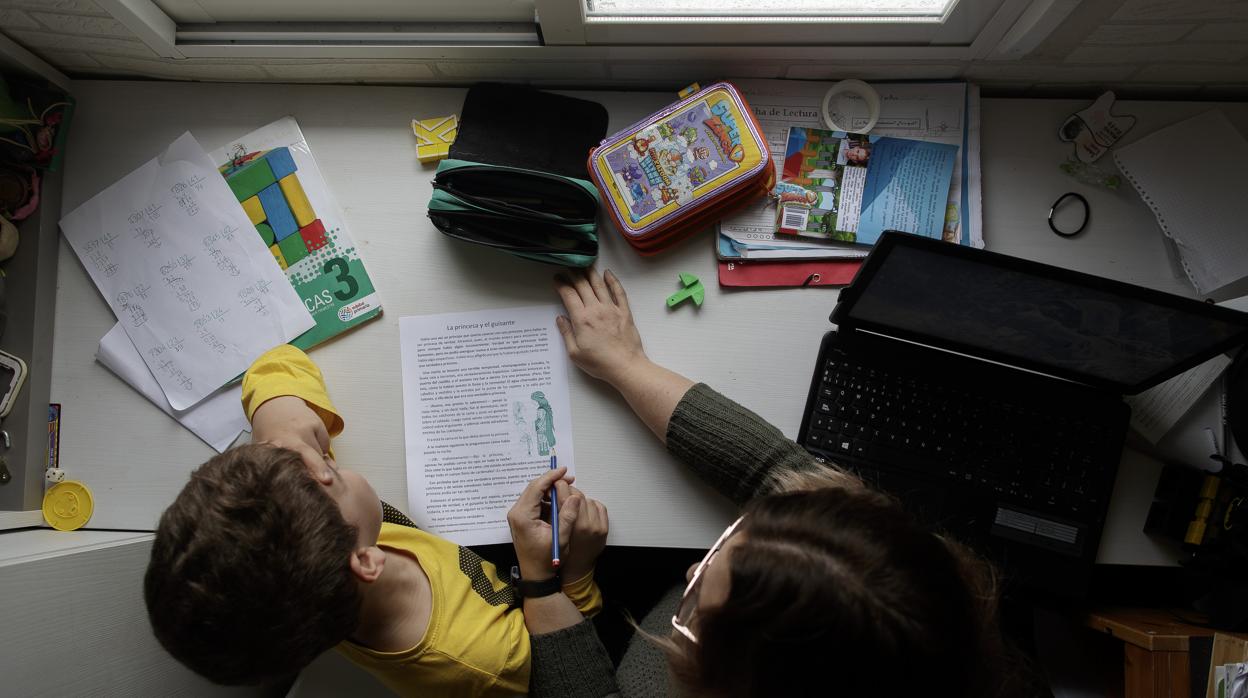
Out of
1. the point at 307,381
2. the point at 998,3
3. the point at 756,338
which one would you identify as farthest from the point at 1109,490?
the point at 307,381

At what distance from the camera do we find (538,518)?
2.90 ft

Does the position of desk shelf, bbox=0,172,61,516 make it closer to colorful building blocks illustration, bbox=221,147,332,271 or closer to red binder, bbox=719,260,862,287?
colorful building blocks illustration, bbox=221,147,332,271

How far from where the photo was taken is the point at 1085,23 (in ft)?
2.66

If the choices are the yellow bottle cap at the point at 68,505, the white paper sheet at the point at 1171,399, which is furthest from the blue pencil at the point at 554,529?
the white paper sheet at the point at 1171,399

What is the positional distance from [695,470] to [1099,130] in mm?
722

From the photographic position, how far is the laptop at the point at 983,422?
2.68 ft

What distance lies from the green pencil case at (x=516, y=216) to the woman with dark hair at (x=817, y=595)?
266mm

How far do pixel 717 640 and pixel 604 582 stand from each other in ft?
1.97

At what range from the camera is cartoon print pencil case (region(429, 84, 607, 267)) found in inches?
35.0

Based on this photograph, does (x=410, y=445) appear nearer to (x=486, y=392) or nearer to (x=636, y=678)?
(x=486, y=392)

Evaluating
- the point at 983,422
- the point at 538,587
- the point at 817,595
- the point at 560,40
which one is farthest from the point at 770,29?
the point at 538,587

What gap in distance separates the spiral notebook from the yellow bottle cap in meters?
1.46

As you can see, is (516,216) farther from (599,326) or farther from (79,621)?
(79,621)

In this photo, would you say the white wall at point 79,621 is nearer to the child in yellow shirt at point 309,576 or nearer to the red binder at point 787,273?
the child in yellow shirt at point 309,576
